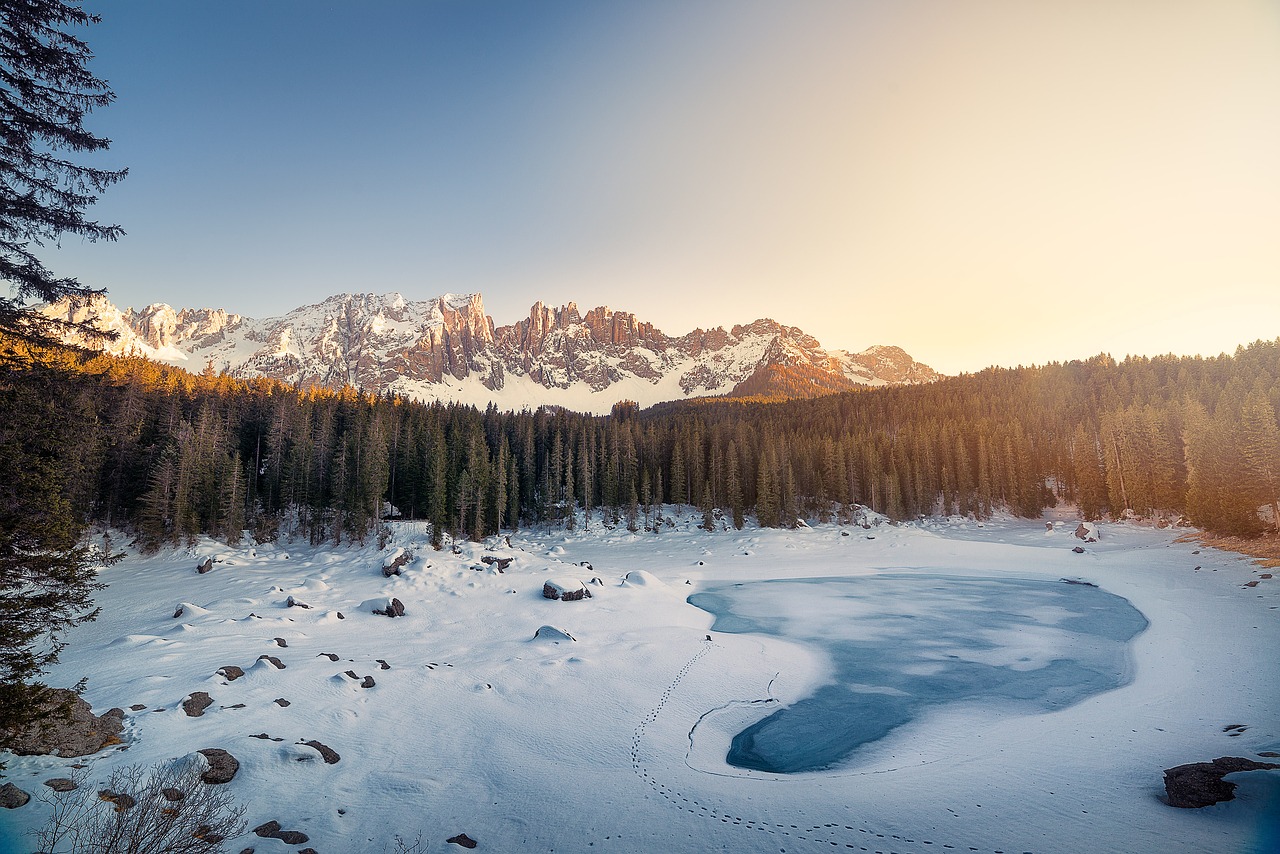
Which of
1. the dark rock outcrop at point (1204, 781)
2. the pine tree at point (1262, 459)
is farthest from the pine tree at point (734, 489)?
the dark rock outcrop at point (1204, 781)

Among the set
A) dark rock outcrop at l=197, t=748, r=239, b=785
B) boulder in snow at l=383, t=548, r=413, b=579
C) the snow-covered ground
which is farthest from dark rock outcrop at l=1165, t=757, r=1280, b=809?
boulder in snow at l=383, t=548, r=413, b=579

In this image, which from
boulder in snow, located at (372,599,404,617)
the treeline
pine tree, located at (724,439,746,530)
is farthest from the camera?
pine tree, located at (724,439,746,530)

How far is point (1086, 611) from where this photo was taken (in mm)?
26266

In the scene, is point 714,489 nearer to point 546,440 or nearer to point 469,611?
point 546,440

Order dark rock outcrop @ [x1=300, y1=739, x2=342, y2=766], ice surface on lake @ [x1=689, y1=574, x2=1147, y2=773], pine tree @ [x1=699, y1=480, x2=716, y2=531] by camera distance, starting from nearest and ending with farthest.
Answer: dark rock outcrop @ [x1=300, y1=739, x2=342, y2=766] < ice surface on lake @ [x1=689, y1=574, x2=1147, y2=773] < pine tree @ [x1=699, y1=480, x2=716, y2=531]

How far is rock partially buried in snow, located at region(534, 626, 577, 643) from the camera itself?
20516 mm

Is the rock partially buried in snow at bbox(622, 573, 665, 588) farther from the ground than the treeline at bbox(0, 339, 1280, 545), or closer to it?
closer to it

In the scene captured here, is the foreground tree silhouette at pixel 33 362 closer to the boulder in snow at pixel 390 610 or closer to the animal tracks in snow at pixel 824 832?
the animal tracks in snow at pixel 824 832

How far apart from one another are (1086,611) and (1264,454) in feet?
105

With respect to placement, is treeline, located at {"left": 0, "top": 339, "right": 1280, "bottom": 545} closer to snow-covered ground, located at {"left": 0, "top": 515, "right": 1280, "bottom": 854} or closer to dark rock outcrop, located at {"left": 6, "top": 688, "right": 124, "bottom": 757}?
snow-covered ground, located at {"left": 0, "top": 515, "right": 1280, "bottom": 854}

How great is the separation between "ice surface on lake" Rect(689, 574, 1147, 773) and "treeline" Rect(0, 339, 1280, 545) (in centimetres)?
2953

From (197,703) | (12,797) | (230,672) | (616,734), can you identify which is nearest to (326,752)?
(197,703)

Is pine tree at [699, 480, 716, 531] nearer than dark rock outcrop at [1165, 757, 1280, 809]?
No

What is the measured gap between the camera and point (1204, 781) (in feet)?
26.7
